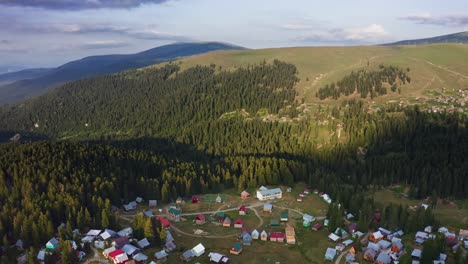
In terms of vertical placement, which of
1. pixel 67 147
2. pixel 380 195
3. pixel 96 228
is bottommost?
pixel 380 195

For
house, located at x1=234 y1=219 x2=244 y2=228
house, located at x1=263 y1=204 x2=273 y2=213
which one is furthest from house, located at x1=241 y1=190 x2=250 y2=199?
house, located at x1=234 y1=219 x2=244 y2=228

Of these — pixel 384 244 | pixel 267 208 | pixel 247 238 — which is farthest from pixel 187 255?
pixel 384 244

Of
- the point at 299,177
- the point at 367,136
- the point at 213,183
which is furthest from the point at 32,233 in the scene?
the point at 367,136

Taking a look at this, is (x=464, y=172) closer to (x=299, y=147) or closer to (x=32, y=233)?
(x=299, y=147)

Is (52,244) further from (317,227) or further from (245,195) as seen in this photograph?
(317,227)

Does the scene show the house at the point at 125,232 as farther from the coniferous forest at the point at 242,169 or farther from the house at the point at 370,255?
the house at the point at 370,255

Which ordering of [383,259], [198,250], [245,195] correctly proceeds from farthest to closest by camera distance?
1. [245,195]
2. [198,250]
3. [383,259]
